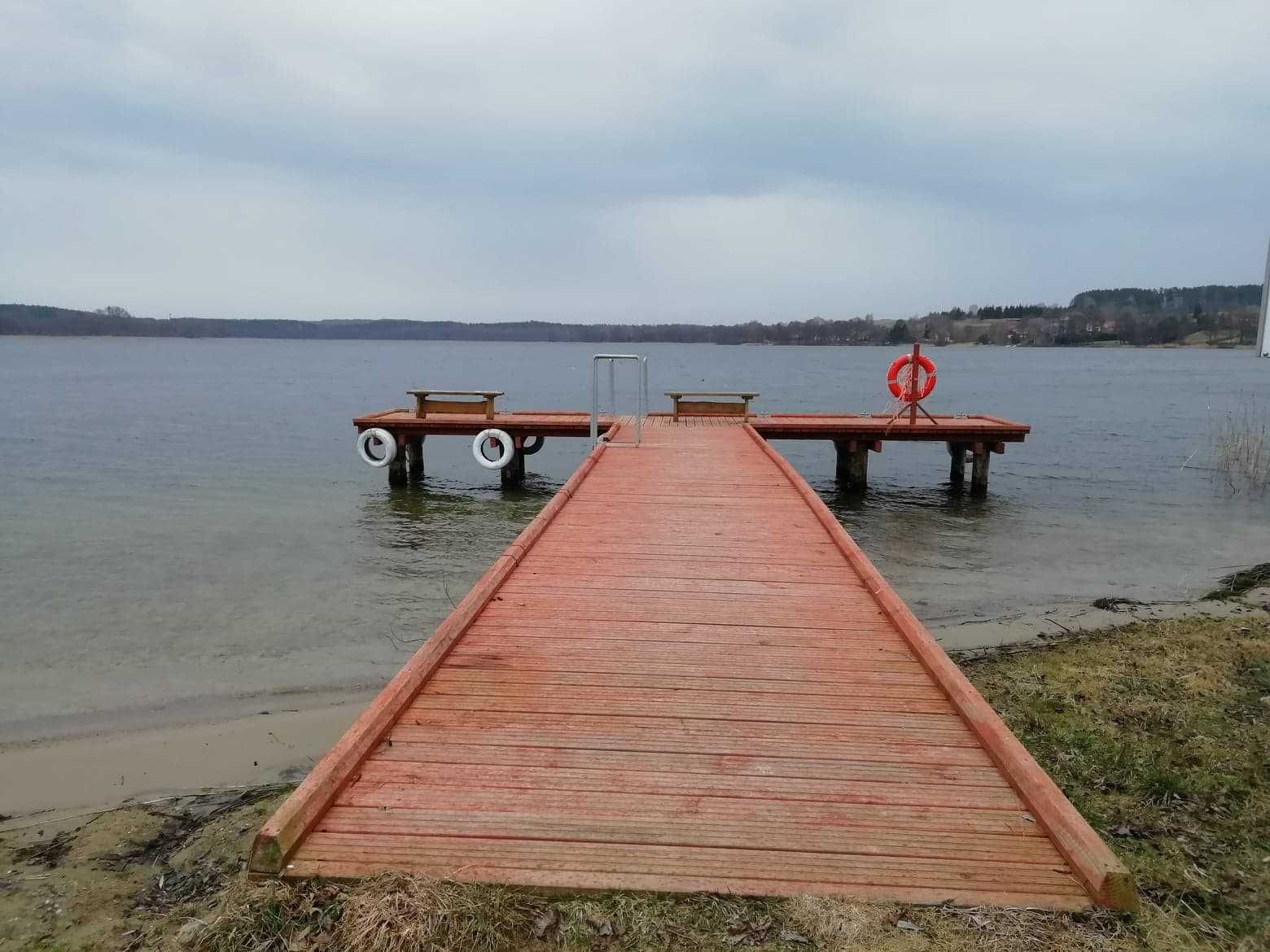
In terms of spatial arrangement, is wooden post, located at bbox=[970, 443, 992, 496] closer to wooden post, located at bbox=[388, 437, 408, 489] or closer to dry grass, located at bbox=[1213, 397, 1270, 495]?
dry grass, located at bbox=[1213, 397, 1270, 495]

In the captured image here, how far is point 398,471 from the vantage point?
57.3 feet

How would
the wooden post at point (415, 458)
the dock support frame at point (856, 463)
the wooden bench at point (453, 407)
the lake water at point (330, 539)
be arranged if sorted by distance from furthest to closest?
the wooden post at point (415, 458) < the dock support frame at point (856, 463) < the wooden bench at point (453, 407) < the lake water at point (330, 539)

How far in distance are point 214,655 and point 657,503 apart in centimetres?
436

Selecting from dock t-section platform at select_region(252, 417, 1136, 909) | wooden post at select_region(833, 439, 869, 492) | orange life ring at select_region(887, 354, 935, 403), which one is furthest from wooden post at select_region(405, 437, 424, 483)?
dock t-section platform at select_region(252, 417, 1136, 909)

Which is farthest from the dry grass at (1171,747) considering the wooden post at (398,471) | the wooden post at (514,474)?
the wooden post at (398,471)

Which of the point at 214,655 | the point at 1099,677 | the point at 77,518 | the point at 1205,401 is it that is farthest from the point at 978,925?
the point at 1205,401

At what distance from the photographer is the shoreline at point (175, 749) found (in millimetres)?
5305

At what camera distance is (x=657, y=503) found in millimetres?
7719

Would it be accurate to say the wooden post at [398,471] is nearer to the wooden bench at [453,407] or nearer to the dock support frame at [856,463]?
the wooden bench at [453,407]

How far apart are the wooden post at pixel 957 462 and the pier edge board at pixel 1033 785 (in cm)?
1328

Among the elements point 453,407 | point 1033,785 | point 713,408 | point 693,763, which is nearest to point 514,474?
point 453,407

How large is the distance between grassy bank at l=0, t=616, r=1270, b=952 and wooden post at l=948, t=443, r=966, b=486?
9966 mm

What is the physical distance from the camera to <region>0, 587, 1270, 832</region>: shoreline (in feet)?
17.4

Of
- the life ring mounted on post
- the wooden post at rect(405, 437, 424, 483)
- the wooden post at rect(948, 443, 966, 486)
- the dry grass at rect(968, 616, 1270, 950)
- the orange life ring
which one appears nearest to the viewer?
the dry grass at rect(968, 616, 1270, 950)
